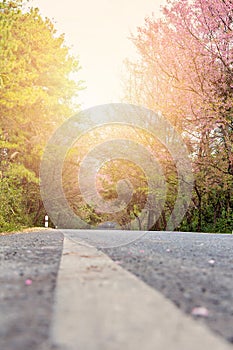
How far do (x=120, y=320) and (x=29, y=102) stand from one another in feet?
32.1

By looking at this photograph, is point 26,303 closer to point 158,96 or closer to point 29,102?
point 29,102

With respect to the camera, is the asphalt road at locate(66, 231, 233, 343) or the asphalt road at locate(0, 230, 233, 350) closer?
the asphalt road at locate(0, 230, 233, 350)

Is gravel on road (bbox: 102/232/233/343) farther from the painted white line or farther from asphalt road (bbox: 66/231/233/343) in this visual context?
the painted white line

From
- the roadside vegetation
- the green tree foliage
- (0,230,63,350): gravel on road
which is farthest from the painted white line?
the green tree foliage

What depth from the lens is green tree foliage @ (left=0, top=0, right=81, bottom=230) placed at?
10.9 metres

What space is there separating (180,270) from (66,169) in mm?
17759

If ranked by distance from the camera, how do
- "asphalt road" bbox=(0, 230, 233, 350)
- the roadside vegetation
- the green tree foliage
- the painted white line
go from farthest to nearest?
the roadside vegetation, the green tree foliage, "asphalt road" bbox=(0, 230, 233, 350), the painted white line

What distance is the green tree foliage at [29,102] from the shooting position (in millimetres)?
10906

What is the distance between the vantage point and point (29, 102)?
11.0 m

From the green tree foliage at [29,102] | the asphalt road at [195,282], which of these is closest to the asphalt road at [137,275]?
the asphalt road at [195,282]

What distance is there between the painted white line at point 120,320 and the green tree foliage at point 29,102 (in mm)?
8053

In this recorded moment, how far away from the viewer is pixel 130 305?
7.35 ft

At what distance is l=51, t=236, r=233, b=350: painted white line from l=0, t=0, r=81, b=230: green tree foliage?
26.4ft

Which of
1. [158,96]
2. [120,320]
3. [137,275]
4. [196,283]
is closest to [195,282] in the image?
[196,283]
